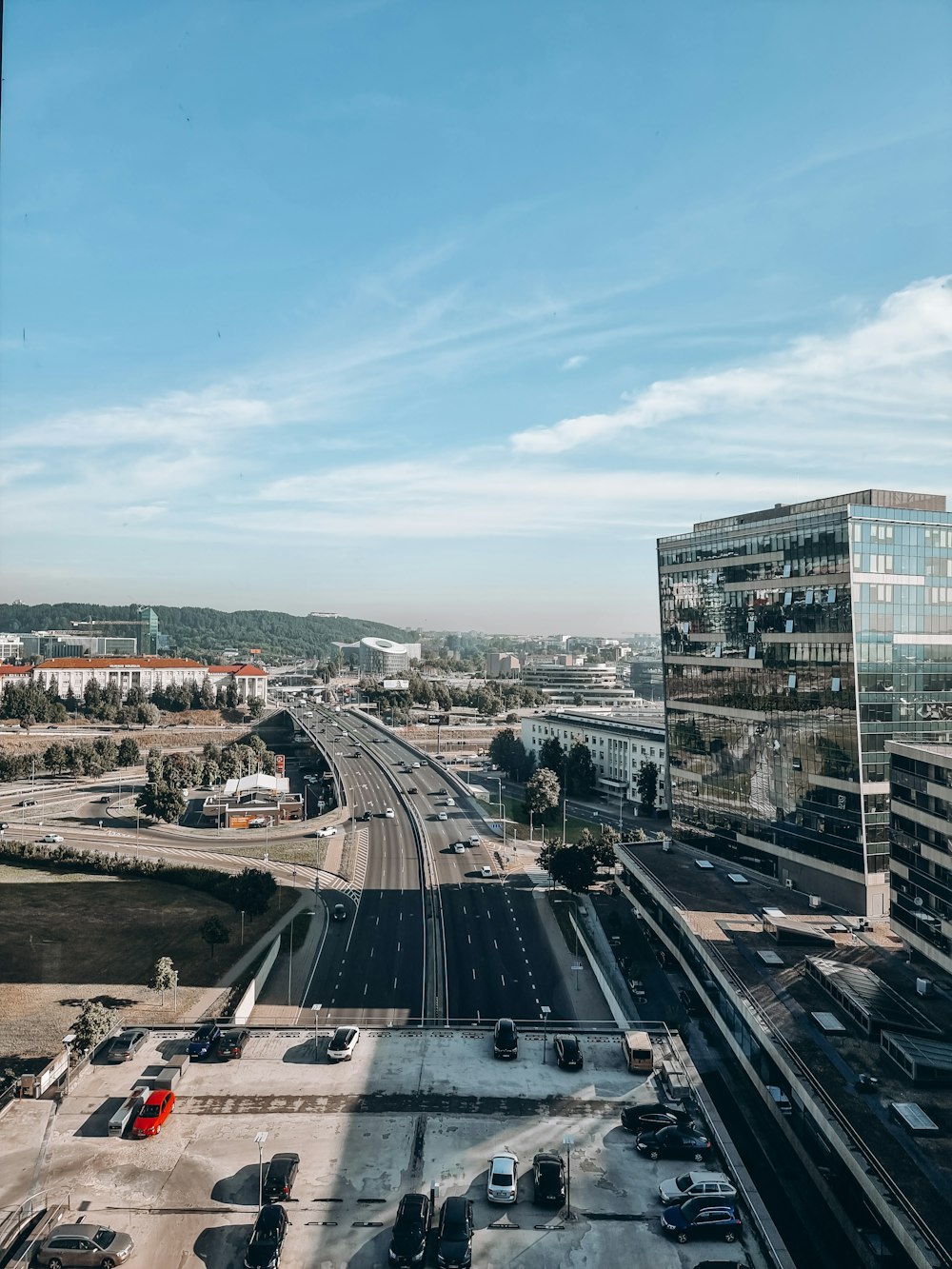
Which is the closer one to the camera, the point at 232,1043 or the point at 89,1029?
the point at 232,1043

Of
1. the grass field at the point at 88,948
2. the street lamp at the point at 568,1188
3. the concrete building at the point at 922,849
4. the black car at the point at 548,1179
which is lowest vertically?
the grass field at the point at 88,948

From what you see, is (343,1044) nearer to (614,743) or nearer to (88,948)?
(88,948)

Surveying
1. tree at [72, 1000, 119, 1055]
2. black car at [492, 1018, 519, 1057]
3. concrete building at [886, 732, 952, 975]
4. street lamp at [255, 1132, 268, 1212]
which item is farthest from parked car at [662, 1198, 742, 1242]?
tree at [72, 1000, 119, 1055]

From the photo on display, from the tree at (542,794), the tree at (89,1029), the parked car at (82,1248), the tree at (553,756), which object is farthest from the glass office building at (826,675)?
the tree at (553,756)

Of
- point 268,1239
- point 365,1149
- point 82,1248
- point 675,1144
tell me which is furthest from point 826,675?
point 82,1248

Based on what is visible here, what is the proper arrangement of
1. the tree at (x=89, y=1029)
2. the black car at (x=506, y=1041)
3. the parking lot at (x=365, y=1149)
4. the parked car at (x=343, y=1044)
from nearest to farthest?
the parking lot at (x=365, y=1149) → the parked car at (x=343, y=1044) → the black car at (x=506, y=1041) → the tree at (x=89, y=1029)

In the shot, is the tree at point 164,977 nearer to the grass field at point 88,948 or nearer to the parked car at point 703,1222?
the grass field at point 88,948

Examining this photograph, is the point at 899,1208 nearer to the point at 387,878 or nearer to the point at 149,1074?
the point at 149,1074
